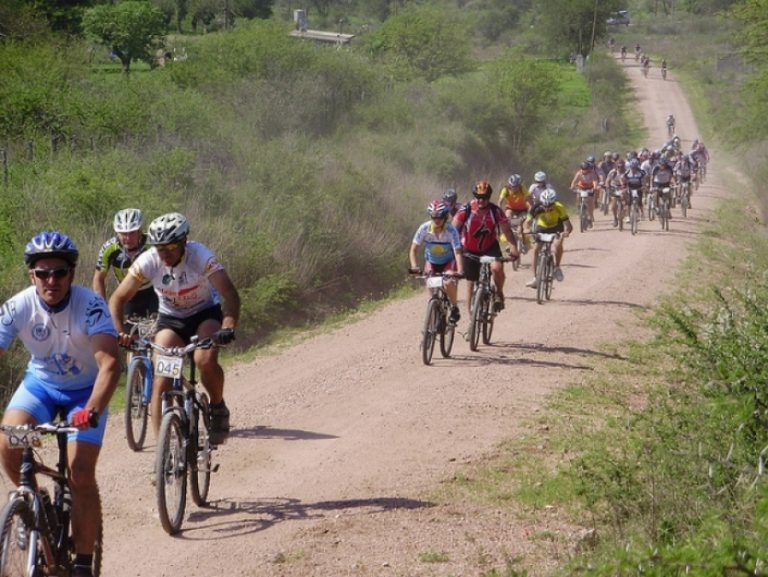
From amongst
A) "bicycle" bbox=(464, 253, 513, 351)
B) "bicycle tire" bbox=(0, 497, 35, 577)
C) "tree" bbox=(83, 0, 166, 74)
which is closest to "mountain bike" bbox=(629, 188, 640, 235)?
"bicycle" bbox=(464, 253, 513, 351)

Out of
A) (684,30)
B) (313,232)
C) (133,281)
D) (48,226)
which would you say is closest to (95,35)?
(313,232)

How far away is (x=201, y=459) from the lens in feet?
27.2

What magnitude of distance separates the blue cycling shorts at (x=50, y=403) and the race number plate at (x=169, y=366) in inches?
51.6

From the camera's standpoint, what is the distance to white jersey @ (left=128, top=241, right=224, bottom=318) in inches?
337

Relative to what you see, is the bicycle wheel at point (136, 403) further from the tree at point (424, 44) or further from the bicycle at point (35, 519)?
the tree at point (424, 44)

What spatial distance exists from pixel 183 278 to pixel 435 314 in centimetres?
539

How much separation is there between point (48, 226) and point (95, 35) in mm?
32646

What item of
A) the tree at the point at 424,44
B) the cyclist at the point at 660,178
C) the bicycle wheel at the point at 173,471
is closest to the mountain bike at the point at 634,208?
the cyclist at the point at 660,178

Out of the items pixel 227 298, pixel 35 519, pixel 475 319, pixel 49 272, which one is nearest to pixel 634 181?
pixel 475 319

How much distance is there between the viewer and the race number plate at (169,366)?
7.70m

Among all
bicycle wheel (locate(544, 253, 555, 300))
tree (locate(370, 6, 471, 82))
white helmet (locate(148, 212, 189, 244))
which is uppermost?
tree (locate(370, 6, 471, 82))

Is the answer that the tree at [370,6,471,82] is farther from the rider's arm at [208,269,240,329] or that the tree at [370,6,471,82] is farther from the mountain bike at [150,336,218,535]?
the mountain bike at [150,336,218,535]

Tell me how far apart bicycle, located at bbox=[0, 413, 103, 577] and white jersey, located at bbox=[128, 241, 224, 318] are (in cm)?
262

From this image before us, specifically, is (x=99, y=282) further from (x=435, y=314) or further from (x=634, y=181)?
(x=634, y=181)
